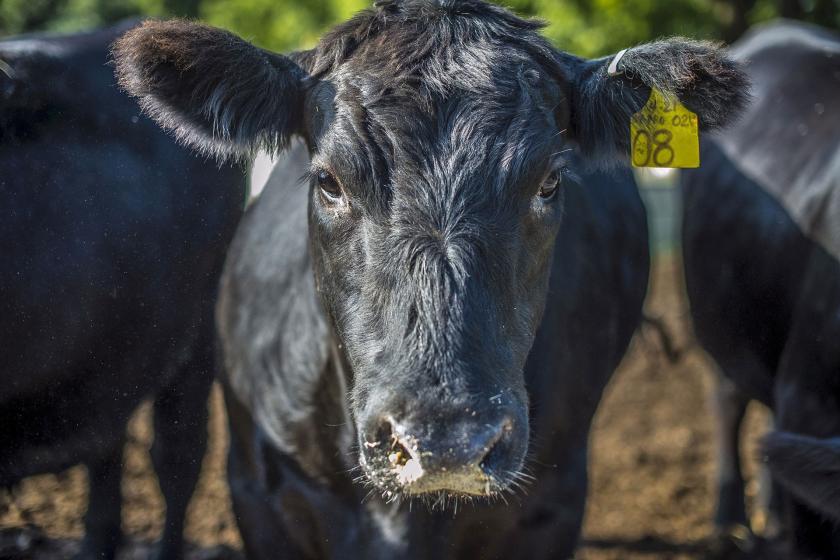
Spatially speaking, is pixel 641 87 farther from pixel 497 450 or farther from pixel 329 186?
pixel 497 450

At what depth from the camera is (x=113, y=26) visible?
383cm

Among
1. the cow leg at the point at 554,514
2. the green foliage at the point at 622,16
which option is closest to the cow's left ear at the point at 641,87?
the cow leg at the point at 554,514

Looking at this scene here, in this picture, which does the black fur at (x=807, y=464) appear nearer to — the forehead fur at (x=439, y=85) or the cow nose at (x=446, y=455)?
the cow nose at (x=446, y=455)

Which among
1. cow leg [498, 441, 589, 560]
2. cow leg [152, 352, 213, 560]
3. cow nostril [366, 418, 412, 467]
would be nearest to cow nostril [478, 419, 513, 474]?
cow nostril [366, 418, 412, 467]

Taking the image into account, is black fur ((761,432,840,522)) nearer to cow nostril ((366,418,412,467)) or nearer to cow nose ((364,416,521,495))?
cow nose ((364,416,521,495))

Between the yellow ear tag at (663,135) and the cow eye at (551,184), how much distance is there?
356 millimetres

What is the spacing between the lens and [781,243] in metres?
4.19

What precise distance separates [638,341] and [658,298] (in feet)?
6.71

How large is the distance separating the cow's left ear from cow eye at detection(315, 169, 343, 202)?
711 mm

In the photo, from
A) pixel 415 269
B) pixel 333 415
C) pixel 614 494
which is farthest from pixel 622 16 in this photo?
pixel 415 269

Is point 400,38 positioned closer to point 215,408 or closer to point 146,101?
point 146,101

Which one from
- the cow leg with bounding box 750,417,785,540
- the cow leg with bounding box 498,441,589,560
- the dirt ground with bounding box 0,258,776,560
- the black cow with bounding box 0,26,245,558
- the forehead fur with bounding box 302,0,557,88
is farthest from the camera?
the dirt ground with bounding box 0,258,776,560

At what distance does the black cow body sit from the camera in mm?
3070

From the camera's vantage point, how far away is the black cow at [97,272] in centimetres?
304
